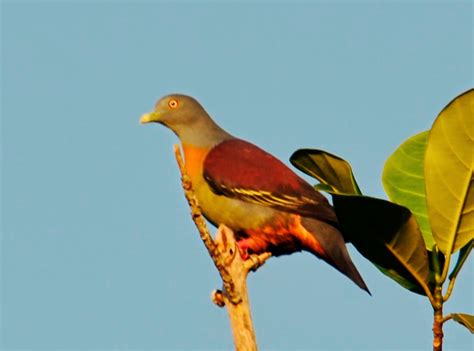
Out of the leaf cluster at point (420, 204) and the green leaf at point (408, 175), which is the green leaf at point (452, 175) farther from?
the green leaf at point (408, 175)

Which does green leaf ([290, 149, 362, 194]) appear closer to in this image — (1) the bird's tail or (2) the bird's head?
(1) the bird's tail

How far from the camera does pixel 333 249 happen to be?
6258 millimetres

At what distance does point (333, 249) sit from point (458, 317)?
2675 mm

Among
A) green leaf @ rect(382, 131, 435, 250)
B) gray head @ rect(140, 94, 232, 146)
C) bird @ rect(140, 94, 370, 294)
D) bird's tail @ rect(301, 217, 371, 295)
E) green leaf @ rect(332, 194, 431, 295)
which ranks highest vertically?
gray head @ rect(140, 94, 232, 146)

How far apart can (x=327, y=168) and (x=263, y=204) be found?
8.97ft

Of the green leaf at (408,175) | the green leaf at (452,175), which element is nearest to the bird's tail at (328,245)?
the green leaf at (408,175)

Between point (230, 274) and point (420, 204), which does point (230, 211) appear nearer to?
point (230, 274)

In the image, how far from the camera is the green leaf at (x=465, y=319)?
11.7 feet

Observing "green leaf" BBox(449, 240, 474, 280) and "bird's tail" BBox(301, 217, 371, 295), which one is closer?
"green leaf" BBox(449, 240, 474, 280)

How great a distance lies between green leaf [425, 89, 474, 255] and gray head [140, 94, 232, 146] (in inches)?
157

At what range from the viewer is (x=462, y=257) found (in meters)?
3.91

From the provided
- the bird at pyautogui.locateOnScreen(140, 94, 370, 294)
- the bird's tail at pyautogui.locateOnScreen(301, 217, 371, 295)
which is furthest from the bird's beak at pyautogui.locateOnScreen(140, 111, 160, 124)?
the bird's tail at pyautogui.locateOnScreen(301, 217, 371, 295)

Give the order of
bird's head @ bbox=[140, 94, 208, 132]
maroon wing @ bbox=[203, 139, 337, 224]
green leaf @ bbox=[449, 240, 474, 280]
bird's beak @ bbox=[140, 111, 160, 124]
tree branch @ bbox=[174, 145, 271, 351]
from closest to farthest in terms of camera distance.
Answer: green leaf @ bbox=[449, 240, 474, 280], tree branch @ bbox=[174, 145, 271, 351], maroon wing @ bbox=[203, 139, 337, 224], bird's beak @ bbox=[140, 111, 160, 124], bird's head @ bbox=[140, 94, 208, 132]

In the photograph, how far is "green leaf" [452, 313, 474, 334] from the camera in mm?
3576
